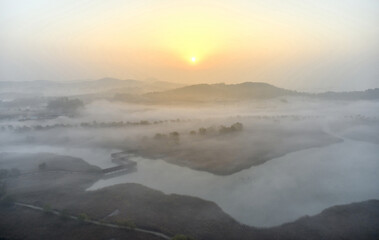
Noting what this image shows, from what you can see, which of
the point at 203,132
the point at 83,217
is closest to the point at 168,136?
the point at 203,132

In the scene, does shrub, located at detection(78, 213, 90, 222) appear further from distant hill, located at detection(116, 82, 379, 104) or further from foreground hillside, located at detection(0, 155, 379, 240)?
distant hill, located at detection(116, 82, 379, 104)

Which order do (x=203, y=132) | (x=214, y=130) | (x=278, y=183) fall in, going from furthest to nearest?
(x=214, y=130), (x=203, y=132), (x=278, y=183)

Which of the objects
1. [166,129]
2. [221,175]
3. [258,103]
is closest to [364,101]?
[258,103]

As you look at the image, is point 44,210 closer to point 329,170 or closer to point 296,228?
point 296,228

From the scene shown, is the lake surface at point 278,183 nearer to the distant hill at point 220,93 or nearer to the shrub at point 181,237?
the shrub at point 181,237

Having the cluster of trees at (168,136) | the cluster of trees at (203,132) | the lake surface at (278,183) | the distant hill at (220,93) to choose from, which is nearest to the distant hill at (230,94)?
the distant hill at (220,93)

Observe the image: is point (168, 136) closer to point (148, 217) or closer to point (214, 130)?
point (214, 130)
